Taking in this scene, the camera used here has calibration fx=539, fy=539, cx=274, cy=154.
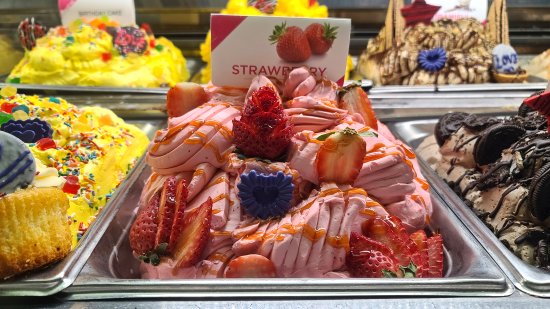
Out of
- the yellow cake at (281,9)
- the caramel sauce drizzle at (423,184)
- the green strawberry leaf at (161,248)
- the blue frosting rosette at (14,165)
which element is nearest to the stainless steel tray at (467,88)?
the yellow cake at (281,9)

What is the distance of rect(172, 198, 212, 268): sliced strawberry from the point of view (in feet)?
3.99

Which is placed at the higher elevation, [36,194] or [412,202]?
[36,194]

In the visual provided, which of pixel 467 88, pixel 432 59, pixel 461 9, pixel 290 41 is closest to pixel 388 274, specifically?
pixel 290 41

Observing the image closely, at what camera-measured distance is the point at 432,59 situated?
2867 millimetres

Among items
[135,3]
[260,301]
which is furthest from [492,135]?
[135,3]

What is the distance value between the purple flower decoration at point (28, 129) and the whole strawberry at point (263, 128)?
0.75 meters

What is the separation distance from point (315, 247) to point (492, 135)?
776 millimetres

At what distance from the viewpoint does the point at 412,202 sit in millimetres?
1440

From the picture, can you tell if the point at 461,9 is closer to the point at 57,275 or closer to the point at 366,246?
the point at 366,246

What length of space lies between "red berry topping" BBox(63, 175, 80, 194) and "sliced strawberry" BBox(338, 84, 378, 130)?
2.82ft

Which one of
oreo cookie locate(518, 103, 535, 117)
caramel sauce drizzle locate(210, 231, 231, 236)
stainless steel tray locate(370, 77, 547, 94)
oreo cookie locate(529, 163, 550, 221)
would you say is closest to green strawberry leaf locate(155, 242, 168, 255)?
caramel sauce drizzle locate(210, 231, 231, 236)

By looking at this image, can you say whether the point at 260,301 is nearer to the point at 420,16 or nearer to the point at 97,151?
the point at 97,151

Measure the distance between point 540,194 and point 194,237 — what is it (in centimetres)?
83

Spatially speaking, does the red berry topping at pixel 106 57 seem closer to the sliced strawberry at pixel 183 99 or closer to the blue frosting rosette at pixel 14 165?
the sliced strawberry at pixel 183 99
